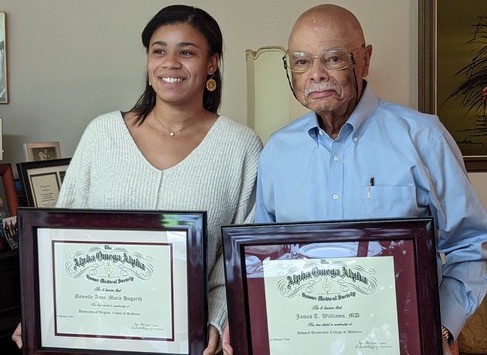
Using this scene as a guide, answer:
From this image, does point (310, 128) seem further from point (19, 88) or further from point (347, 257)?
point (19, 88)

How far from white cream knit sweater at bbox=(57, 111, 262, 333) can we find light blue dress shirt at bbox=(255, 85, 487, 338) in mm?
192

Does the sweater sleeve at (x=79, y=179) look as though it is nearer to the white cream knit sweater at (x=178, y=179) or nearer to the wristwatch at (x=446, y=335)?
the white cream knit sweater at (x=178, y=179)

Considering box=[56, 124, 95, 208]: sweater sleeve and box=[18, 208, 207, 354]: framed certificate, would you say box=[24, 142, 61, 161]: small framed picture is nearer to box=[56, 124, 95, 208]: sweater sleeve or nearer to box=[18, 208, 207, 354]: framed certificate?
box=[56, 124, 95, 208]: sweater sleeve

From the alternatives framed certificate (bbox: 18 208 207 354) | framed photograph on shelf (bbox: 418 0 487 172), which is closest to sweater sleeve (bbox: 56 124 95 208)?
framed certificate (bbox: 18 208 207 354)

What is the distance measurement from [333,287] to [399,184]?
0.81 feet

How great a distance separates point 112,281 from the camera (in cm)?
136

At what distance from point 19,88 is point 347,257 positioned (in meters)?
2.11

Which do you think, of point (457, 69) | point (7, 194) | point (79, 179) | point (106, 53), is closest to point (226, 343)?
point (79, 179)

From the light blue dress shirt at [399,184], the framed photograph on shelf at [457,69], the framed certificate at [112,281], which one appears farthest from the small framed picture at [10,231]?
the framed photograph on shelf at [457,69]

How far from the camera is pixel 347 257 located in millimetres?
1196

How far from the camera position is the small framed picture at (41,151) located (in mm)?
2510

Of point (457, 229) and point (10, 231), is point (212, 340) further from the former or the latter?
point (10, 231)

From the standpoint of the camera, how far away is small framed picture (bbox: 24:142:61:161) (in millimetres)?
2510

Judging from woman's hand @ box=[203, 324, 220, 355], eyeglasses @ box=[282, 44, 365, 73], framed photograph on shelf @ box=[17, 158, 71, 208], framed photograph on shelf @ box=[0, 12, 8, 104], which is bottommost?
woman's hand @ box=[203, 324, 220, 355]
